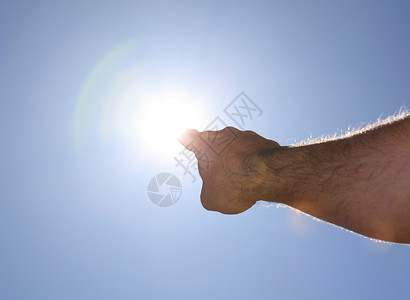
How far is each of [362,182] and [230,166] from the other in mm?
1344

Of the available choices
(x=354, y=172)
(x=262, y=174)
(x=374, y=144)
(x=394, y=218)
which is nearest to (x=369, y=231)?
(x=394, y=218)

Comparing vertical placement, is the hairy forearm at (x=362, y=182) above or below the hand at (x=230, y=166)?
below

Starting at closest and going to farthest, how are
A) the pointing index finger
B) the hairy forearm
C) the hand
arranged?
the hairy forearm
the hand
the pointing index finger

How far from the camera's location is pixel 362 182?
1.97 meters

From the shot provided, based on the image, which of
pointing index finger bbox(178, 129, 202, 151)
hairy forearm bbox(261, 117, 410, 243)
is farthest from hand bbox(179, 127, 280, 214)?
hairy forearm bbox(261, 117, 410, 243)

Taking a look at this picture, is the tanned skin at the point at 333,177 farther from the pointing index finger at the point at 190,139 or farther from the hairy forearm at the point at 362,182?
the pointing index finger at the point at 190,139

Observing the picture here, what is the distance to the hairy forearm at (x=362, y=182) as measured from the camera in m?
1.85

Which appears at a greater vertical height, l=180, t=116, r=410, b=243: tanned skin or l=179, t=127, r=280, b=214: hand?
l=179, t=127, r=280, b=214: hand

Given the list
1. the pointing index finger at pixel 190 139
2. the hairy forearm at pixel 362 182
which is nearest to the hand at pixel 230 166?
the pointing index finger at pixel 190 139

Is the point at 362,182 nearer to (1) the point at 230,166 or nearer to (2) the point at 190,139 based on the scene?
(1) the point at 230,166

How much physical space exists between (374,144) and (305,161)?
21.4 inches

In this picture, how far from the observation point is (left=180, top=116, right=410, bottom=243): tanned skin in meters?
1.86

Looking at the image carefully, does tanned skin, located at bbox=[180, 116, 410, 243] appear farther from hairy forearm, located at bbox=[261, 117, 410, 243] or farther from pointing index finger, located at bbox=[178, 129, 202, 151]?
pointing index finger, located at bbox=[178, 129, 202, 151]

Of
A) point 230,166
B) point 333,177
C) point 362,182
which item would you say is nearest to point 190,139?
point 230,166
